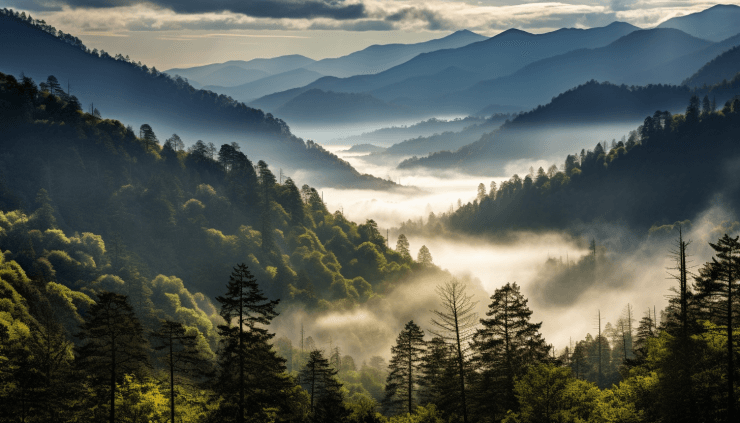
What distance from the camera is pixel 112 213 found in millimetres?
146125

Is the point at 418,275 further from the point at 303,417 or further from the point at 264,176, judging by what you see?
the point at 303,417

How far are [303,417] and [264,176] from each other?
461 ft

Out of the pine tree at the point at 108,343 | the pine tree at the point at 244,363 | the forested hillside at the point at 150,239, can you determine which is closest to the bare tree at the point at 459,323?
the pine tree at the point at 244,363

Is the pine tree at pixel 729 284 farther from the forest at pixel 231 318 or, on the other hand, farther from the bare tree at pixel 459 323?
the bare tree at pixel 459 323

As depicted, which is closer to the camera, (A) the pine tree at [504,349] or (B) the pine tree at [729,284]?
(B) the pine tree at [729,284]

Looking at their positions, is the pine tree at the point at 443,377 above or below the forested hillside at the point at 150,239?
below

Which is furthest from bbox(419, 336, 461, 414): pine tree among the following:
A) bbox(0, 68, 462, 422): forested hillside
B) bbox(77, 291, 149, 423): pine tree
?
bbox(77, 291, 149, 423): pine tree

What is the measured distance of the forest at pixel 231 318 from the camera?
37.7 m

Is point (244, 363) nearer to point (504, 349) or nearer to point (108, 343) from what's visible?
point (108, 343)

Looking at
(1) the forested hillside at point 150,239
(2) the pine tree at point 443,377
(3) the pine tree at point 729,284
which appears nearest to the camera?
(3) the pine tree at point 729,284

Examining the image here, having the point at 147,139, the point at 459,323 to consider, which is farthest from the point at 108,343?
the point at 147,139

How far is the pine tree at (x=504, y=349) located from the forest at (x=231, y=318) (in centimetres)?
15

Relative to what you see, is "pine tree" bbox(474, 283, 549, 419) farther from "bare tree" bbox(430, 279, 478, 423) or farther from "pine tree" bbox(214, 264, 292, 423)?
"pine tree" bbox(214, 264, 292, 423)

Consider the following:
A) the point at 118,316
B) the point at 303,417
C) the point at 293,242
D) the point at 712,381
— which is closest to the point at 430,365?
the point at 303,417
